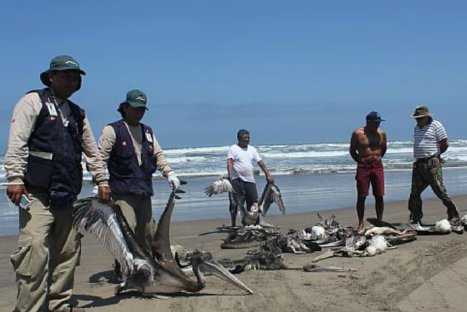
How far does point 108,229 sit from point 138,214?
3.25 feet

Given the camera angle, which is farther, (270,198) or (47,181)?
(270,198)

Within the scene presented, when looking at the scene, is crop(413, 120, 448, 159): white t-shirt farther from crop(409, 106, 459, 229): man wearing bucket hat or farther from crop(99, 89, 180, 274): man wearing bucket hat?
crop(99, 89, 180, 274): man wearing bucket hat

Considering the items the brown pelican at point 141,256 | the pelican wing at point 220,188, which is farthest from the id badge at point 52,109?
the pelican wing at point 220,188

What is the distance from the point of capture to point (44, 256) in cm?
510

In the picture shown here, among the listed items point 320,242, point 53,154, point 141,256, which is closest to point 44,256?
point 53,154

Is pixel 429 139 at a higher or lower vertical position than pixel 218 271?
higher

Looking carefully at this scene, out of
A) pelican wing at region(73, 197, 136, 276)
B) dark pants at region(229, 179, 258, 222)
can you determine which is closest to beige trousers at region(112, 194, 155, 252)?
pelican wing at region(73, 197, 136, 276)

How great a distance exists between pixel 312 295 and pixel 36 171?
3094 mm

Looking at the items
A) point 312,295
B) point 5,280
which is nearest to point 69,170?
point 312,295

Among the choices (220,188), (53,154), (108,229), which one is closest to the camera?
(53,154)

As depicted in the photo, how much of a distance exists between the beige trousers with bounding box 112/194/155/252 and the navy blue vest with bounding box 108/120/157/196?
0.31 feet

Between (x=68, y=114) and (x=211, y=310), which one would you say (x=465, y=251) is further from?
(x=68, y=114)

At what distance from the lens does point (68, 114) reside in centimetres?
545

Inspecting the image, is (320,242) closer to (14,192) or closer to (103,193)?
(103,193)
